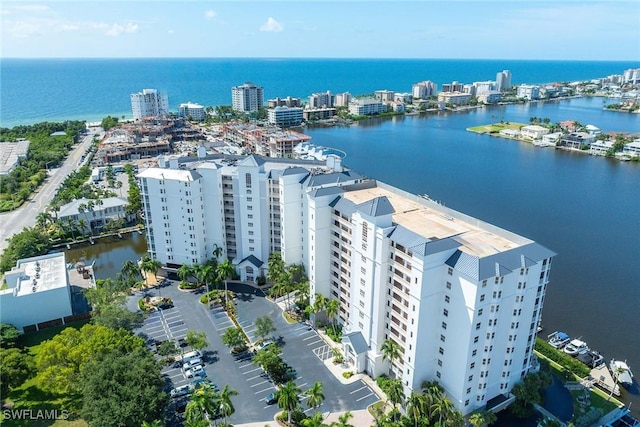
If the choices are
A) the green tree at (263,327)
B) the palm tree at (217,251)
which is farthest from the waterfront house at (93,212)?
the green tree at (263,327)

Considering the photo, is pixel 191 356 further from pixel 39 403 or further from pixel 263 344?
pixel 39 403

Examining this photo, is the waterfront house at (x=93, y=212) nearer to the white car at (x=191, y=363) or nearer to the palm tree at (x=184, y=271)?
the palm tree at (x=184, y=271)

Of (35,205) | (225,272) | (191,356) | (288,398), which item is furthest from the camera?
(35,205)

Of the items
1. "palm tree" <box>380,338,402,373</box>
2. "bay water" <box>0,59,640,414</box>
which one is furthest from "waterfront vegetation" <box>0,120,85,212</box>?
"palm tree" <box>380,338,402,373</box>

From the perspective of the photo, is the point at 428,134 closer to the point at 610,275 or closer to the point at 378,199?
the point at 610,275

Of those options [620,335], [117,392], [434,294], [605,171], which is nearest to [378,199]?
[434,294]

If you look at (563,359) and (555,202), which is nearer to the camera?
(563,359)

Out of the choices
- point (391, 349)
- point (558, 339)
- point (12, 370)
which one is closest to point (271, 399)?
point (391, 349)

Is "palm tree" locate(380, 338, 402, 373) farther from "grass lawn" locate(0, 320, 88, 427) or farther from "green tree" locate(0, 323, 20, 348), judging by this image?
"green tree" locate(0, 323, 20, 348)

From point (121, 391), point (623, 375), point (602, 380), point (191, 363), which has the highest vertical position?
point (121, 391)
